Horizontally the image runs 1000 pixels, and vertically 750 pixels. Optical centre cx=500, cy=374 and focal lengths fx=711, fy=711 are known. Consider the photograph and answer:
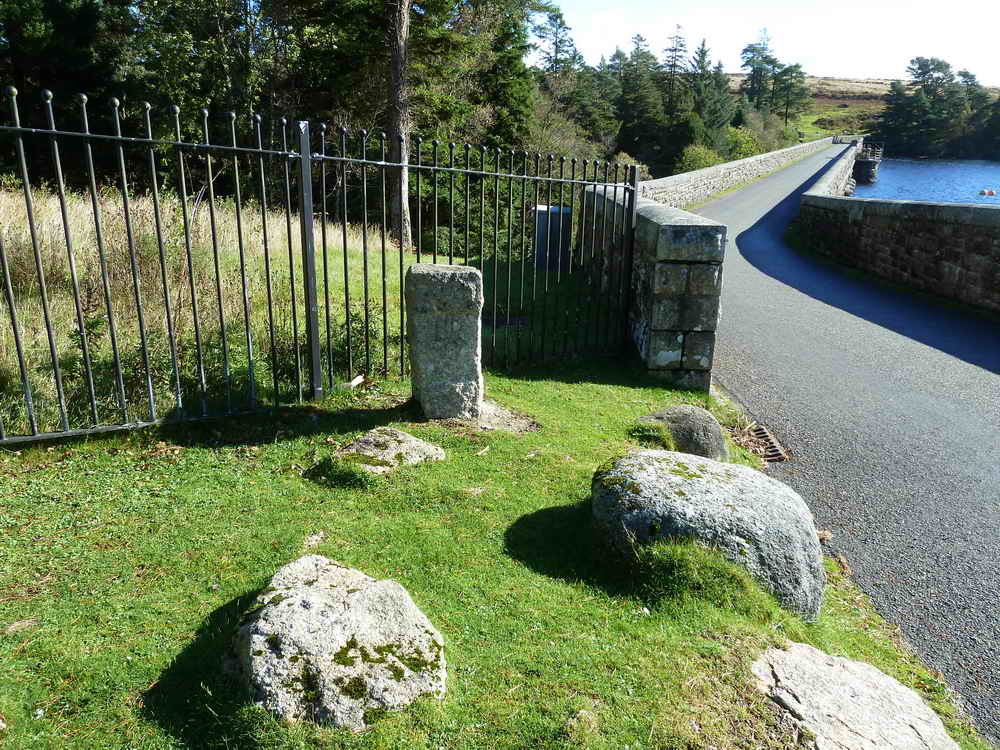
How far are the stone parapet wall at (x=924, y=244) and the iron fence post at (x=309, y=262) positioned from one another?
377 inches

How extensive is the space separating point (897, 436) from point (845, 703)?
423 centimetres

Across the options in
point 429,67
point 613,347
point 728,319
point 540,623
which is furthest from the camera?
point 429,67

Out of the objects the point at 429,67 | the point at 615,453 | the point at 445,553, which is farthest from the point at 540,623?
the point at 429,67

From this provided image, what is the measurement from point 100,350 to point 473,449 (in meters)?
3.09

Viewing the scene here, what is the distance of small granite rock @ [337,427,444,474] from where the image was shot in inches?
182

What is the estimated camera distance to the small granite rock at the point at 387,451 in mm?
4617

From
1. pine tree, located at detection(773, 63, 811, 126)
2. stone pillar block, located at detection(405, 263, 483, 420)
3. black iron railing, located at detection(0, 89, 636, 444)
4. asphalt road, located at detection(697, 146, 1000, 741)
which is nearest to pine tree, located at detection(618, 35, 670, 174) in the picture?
asphalt road, located at detection(697, 146, 1000, 741)

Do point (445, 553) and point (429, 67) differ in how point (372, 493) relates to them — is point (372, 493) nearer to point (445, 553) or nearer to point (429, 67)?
point (445, 553)

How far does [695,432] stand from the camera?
5648 mm

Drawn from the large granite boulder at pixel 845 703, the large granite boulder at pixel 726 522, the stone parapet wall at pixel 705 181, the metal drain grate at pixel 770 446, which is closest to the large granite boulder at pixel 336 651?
the large granite boulder at pixel 726 522

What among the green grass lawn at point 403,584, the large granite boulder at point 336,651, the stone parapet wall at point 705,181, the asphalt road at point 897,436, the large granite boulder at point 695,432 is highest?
the stone parapet wall at point 705,181

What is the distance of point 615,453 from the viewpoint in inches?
213

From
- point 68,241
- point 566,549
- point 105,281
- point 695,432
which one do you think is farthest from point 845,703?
point 68,241

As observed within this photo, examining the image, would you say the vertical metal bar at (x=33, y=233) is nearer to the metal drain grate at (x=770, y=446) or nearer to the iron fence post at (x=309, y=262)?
the iron fence post at (x=309, y=262)
